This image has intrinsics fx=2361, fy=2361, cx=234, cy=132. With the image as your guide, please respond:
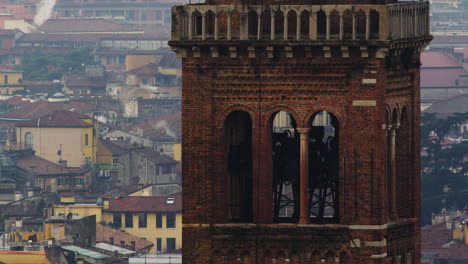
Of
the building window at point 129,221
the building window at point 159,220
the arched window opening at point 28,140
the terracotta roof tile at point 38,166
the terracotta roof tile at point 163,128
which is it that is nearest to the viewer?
the building window at point 159,220

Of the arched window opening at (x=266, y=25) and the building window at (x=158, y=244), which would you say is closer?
the arched window opening at (x=266, y=25)

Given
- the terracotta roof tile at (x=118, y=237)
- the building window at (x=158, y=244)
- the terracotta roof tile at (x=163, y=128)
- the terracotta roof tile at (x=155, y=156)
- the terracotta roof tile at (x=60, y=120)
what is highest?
the terracotta roof tile at (x=60, y=120)

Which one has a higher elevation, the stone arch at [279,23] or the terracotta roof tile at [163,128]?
the stone arch at [279,23]

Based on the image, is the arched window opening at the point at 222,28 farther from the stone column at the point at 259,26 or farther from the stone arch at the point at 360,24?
the stone arch at the point at 360,24

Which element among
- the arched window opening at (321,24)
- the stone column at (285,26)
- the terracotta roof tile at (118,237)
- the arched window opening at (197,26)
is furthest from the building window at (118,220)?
the arched window opening at (321,24)

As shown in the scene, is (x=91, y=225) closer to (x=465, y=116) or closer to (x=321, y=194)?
(x=465, y=116)

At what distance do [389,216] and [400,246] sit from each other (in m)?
0.43

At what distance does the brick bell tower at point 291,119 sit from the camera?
27016 mm

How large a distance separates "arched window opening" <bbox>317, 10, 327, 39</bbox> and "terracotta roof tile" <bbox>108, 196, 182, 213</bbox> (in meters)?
98.7

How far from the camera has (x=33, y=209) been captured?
127375 mm

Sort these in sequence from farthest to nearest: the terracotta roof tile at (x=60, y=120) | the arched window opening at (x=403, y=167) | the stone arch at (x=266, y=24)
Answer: the terracotta roof tile at (x=60, y=120)
the arched window opening at (x=403, y=167)
the stone arch at (x=266, y=24)

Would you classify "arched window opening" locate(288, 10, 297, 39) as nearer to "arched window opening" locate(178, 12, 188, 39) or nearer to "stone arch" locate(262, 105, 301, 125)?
"stone arch" locate(262, 105, 301, 125)

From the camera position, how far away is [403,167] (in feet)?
94.2

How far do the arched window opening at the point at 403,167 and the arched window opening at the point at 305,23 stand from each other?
219cm
